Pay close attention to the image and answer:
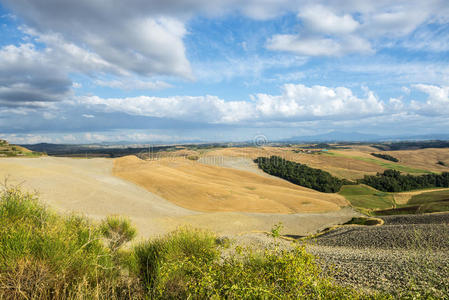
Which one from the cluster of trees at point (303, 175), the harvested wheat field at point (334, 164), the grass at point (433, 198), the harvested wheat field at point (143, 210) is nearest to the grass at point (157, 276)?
the harvested wheat field at point (143, 210)

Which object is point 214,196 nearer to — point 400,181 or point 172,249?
point 172,249

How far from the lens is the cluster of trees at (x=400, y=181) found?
199 feet

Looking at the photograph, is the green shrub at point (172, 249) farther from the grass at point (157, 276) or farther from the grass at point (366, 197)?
the grass at point (366, 197)

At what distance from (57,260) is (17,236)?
97 cm

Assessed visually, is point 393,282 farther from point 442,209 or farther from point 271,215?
point 442,209

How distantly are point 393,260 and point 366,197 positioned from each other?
48172 millimetres

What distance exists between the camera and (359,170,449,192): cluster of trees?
60562 mm

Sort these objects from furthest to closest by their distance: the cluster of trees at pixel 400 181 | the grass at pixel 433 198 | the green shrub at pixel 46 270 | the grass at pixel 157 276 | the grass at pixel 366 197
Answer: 1. the cluster of trees at pixel 400 181
2. the grass at pixel 366 197
3. the grass at pixel 433 198
4. the green shrub at pixel 46 270
5. the grass at pixel 157 276

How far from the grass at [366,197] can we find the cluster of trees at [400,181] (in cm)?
437

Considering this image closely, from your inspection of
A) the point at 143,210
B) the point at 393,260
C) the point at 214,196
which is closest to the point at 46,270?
the point at 393,260

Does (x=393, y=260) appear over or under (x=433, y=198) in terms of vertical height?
over

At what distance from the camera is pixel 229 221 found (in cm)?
2759

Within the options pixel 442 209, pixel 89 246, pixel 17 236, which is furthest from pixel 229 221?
A: pixel 442 209

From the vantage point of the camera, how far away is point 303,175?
6606cm
